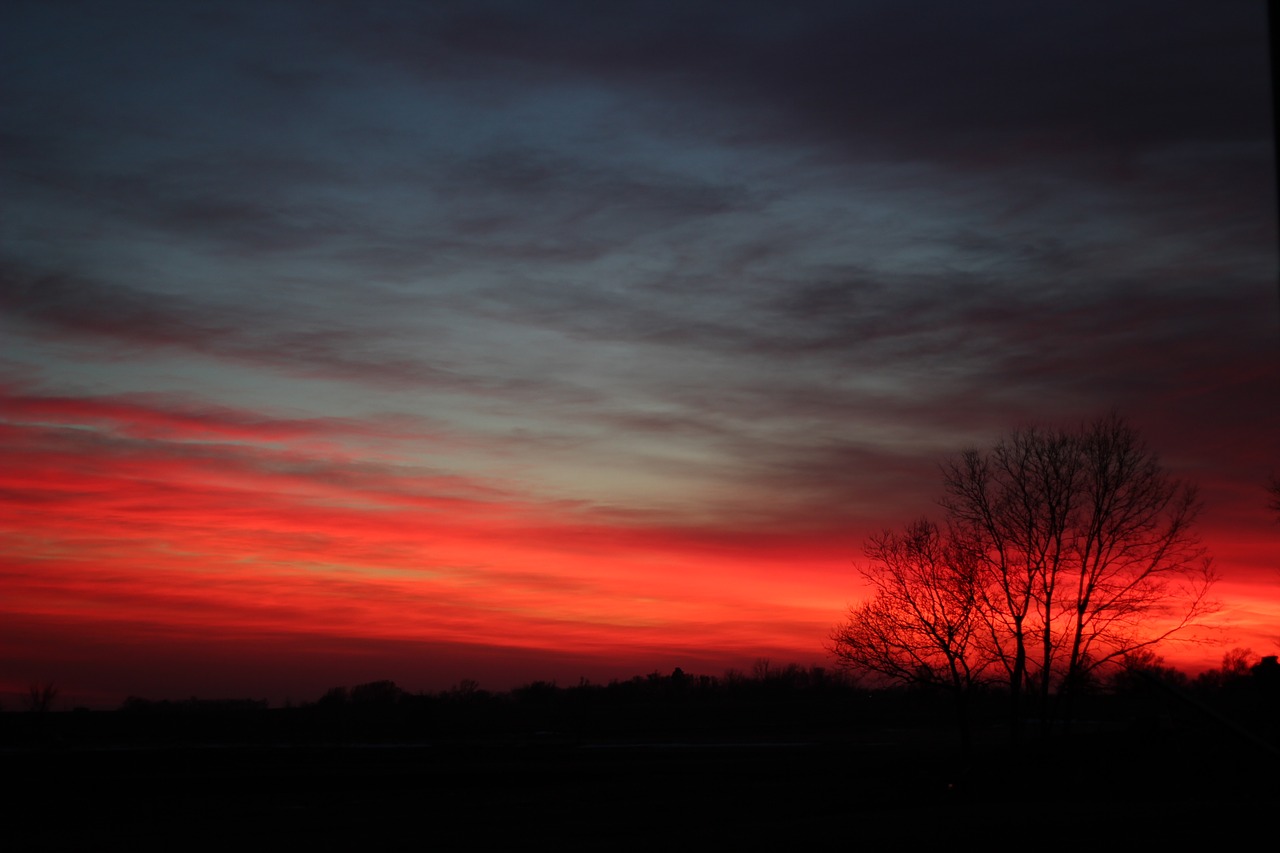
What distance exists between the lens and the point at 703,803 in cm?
3988

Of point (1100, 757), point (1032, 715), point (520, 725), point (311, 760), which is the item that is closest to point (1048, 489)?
point (1032, 715)

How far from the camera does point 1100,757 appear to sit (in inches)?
1487

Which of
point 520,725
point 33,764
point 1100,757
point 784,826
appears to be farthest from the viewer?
point 520,725

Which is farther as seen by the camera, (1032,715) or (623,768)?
(623,768)

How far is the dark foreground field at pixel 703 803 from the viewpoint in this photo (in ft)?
86.5

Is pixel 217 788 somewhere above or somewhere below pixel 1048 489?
below

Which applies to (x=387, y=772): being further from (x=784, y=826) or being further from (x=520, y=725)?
(x=520, y=725)

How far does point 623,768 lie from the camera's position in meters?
62.8

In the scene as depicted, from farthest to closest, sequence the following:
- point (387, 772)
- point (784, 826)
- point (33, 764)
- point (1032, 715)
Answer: point (33, 764), point (387, 772), point (1032, 715), point (784, 826)

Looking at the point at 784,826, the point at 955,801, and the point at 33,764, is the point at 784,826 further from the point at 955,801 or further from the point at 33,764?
the point at 33,764

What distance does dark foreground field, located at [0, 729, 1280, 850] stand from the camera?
26375 millimetres

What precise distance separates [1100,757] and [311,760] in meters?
54.4

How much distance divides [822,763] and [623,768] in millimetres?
11487

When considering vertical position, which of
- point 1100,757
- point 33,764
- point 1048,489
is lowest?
point 33,764
